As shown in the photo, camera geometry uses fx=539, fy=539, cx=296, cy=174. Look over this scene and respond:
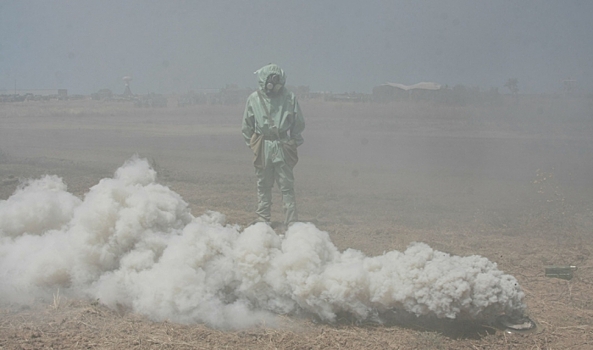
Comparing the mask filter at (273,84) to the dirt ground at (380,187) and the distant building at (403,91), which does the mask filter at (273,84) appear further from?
the distant building at (403,91)

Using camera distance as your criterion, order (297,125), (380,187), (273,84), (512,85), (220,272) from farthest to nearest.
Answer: (512,85) → (380,187) → (297,125) → (273,84) → (220,272)

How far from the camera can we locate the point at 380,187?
13.4 metres

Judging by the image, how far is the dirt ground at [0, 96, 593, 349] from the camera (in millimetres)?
4484

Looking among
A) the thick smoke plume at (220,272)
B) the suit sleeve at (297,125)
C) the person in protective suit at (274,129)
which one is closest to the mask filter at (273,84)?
the person in protective suit at (274,129)

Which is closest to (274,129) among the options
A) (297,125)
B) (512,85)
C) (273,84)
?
(297,125)

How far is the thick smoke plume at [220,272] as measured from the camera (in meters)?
4.49

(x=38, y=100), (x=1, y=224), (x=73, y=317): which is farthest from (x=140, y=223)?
(x=38, y=100)

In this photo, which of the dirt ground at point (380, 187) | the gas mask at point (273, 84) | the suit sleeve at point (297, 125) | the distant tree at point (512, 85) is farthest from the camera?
the distant tree at point (512, 85)

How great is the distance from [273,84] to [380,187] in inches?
281

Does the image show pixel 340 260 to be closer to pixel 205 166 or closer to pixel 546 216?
pixel 546 216

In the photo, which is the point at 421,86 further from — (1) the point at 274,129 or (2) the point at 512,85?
(1) the point at 274,129

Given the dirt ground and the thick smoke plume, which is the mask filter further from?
the dirt ground

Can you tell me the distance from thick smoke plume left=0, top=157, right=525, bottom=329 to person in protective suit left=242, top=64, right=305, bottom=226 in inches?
66.3

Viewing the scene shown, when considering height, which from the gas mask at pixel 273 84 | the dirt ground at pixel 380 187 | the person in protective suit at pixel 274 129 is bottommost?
the dirt ground at pixel 380 187
